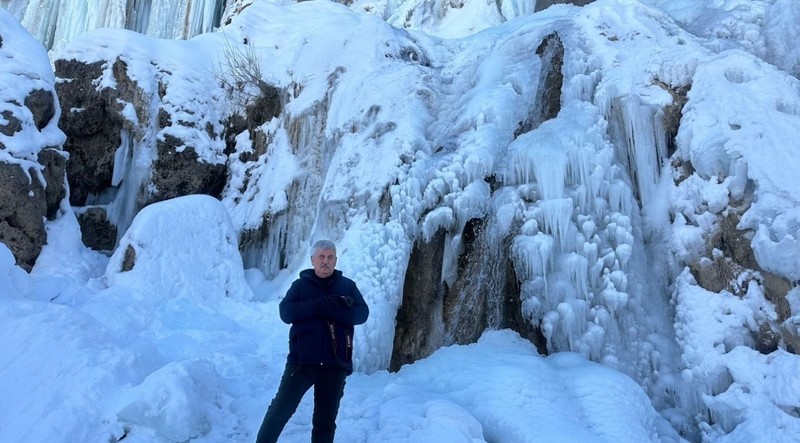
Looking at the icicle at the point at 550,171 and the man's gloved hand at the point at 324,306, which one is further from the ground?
the man's gloved hand at the point at 324,306

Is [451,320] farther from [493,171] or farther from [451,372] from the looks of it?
[493,171]

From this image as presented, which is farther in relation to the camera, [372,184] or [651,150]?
[372,184]

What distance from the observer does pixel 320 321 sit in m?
3.17

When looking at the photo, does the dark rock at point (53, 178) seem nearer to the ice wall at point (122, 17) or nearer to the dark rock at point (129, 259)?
the dark rock at point (129, 259)

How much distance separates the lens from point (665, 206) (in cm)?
608

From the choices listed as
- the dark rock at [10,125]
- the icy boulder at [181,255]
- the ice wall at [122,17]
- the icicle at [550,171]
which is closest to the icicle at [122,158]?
the dark rock at [10,125]

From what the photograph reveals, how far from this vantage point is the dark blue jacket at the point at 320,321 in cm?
313

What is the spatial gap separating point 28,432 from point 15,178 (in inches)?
193

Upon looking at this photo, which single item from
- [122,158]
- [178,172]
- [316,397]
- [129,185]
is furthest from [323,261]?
[122,158]

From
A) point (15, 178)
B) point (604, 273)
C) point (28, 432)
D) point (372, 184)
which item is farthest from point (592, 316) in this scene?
point (15, 178)

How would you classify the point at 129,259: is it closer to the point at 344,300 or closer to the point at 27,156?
the point at 27,156

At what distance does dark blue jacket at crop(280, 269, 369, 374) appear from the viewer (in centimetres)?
313

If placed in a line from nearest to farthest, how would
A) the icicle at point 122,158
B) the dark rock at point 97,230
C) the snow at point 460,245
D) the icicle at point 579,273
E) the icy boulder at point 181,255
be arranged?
1. the snow at point 460,245
2. the icicle at point 579,273
3. the icy boulder at point 181,255
4. the dark rock at point 97,230
5. the icicle at point 122,158

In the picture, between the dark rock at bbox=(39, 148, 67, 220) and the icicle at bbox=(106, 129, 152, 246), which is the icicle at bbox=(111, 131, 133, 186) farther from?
the dark rock at bbox=(39, 148, 67, 220)
